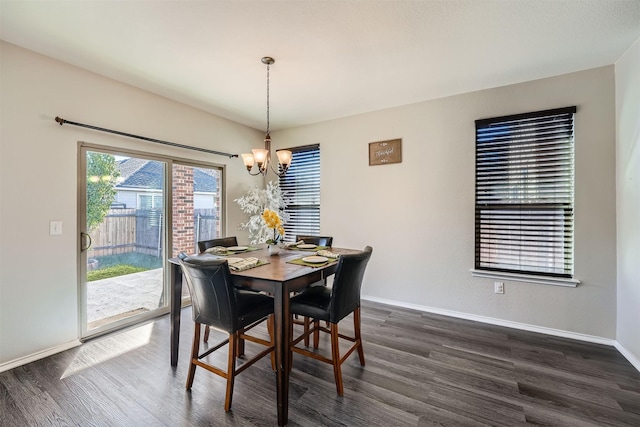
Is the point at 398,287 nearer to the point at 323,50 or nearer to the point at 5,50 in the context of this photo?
the point at 323,50

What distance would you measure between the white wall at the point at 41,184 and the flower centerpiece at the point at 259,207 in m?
1.83

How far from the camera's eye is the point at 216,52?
2404mm

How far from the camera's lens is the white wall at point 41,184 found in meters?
2.25

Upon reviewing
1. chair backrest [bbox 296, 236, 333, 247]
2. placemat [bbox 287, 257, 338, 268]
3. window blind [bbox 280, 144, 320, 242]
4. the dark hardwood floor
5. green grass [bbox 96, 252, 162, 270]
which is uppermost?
window blind [bbox 280, 144, 320, 242]

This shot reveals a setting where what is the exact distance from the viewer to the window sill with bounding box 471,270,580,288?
108 inches

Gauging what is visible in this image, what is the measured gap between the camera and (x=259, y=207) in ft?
14.5

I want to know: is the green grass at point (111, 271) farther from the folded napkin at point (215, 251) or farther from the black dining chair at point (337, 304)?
the black dining chair at point (337, 304)

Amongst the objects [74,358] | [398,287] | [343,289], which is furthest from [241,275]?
[398,287]

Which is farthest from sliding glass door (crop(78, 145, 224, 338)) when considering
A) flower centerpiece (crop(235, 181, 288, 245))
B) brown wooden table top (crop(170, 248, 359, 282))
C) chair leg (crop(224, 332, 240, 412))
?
chair leg (crop(224, 332, 240, 412))

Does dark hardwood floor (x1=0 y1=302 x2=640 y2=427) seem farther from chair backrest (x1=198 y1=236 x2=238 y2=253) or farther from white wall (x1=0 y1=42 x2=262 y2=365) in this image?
chair backrest (x1=198 y1=236 x2=238 y2=253)

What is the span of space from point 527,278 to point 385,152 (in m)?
2.16

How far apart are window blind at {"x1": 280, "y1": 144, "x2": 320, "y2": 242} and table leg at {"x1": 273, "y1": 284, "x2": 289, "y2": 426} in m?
2.70

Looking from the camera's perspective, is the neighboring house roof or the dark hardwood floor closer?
the dark hardwood floor

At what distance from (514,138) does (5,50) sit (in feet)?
15.5
